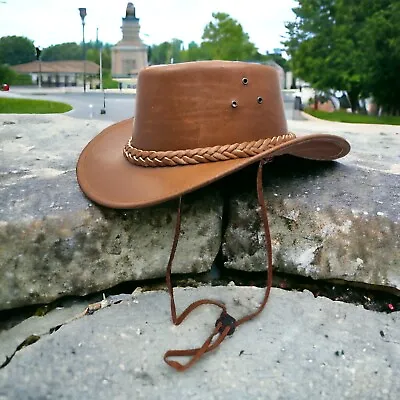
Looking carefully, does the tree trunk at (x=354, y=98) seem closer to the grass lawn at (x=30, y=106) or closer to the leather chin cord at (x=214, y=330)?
the grass lawn at (x=30, y=106)

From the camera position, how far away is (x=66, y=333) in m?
0.58

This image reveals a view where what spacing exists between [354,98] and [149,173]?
5.15 metres

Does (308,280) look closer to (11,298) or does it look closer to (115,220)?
(115,220)

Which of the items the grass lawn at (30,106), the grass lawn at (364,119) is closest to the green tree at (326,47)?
the grass lawn at (364,119)

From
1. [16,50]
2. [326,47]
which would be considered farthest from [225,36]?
[16,50]

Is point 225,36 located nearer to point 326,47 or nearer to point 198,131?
point 326,47

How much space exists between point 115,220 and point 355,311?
348 mm

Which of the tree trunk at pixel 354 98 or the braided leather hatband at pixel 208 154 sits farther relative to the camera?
the tree trunk at pixel 354 98

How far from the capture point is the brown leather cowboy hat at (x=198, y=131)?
1.88 ft

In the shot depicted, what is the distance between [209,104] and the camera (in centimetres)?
60

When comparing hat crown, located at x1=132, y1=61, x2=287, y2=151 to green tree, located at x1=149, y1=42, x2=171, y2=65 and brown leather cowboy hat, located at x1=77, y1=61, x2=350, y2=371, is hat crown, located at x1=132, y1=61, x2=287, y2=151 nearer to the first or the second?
brown leather cowboy hat, located at x1=77, y1=61, x2=350, y2=371

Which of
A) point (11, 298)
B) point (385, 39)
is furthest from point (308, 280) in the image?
point (385, 39)

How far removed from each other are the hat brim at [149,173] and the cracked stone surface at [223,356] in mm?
156

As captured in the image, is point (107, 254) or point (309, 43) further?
point (309, 43)
